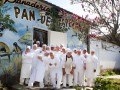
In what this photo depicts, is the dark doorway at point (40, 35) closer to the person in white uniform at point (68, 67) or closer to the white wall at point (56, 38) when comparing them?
the white wall at point (56, 38)

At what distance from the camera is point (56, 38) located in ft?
49.9

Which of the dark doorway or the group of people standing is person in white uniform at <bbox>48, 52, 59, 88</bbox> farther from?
the dark doorway

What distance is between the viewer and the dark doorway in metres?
14.5

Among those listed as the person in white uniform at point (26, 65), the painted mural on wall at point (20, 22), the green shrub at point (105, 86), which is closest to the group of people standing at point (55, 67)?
the person in white uniform at point (26, 65)

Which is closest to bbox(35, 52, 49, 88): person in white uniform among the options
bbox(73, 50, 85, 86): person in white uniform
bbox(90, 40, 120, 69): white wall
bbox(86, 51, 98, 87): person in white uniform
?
bbox(73, 50, 85, 86): person in white uniform

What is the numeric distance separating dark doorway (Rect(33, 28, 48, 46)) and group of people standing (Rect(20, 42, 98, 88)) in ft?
5.71

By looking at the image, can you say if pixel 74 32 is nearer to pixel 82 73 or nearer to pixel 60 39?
pixel 60 39

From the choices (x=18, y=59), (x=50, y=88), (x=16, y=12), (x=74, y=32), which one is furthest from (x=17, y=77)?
(x=74, y=32)

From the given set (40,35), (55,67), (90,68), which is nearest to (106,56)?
(40,35)

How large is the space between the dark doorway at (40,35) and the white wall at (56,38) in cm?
25

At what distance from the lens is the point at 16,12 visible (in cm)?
1316

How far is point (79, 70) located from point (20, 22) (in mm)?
3412

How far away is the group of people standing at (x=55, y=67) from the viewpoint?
1220 cm

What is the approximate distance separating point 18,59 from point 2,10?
2.27 metres
